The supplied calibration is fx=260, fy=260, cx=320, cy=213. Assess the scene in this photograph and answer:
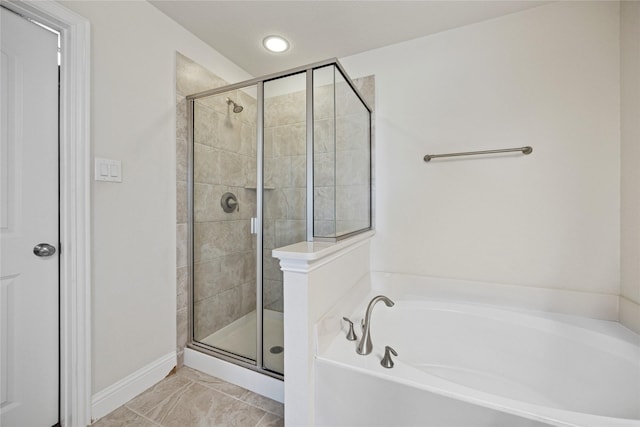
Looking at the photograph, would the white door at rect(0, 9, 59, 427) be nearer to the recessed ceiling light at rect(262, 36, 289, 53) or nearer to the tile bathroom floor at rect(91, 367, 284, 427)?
the tile bathroom floor at rect(91, 367, 284, 427)

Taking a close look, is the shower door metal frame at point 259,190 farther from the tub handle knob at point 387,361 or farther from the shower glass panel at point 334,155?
the tub handle knob at point 387,361

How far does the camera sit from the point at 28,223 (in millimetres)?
1129

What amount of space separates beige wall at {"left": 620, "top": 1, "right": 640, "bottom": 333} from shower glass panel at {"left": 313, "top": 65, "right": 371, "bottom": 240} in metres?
1.44

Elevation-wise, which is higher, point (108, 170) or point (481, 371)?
point (108, 170)

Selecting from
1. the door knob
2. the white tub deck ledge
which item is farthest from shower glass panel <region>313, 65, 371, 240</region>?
the door knob

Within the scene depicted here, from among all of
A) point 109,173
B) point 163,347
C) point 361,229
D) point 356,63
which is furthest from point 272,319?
point 356,63

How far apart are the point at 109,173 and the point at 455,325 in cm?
211

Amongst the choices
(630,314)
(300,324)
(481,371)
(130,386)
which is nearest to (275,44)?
(300,324)

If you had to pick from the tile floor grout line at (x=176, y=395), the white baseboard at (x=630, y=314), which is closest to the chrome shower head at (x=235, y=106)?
the tile floor grout line at (x=176, y=395)

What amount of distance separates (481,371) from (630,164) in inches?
53.9

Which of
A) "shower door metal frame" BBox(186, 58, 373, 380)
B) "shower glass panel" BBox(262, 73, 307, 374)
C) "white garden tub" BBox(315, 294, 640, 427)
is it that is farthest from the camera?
"shower glass panel" BBox(262, 73, 307, 374)

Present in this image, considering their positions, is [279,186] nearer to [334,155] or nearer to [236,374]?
[334,155]

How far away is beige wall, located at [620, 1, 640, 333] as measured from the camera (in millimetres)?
1321

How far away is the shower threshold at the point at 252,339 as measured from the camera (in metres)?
1.54
